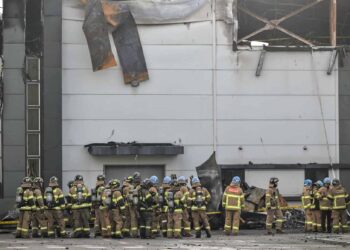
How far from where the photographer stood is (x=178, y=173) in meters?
34.0

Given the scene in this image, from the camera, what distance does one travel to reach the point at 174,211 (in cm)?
2720

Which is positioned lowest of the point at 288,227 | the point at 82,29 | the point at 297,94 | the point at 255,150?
the point at 288,227

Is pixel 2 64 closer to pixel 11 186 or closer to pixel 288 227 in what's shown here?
pixel 11 186

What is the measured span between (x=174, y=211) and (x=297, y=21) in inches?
491

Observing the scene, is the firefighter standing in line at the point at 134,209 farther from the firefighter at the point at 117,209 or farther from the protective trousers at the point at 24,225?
the protective trousers at the point at 24,225

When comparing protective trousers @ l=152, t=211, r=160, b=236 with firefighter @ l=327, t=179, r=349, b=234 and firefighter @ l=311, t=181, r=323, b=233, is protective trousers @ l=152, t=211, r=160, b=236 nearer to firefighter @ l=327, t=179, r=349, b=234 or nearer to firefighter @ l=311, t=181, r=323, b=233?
firefighter @ l=311, t=181, r=323, b=233

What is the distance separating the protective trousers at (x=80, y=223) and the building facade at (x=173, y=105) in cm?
548

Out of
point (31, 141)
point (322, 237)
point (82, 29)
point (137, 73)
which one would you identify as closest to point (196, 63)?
point (137, 73)

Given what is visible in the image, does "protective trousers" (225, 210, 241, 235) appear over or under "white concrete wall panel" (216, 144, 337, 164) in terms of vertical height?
under

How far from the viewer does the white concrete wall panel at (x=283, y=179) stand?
34344 mm

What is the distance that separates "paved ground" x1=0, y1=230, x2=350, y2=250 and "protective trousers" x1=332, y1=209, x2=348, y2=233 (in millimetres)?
1331

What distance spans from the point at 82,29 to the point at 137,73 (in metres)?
2.61

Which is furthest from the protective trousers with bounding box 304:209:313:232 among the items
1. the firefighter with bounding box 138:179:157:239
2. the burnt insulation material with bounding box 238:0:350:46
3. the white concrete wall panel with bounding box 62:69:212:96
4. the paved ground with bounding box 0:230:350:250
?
the burnt insulation material with bounding box 238:0:350:46

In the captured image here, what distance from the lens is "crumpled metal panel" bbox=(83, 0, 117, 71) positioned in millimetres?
32969
